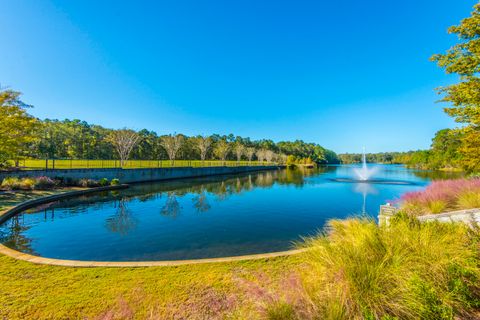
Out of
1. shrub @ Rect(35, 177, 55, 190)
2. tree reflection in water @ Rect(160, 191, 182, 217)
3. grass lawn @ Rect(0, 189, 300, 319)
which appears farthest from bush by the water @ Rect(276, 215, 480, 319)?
shrub @ Rect(35, 177, 55, 190)

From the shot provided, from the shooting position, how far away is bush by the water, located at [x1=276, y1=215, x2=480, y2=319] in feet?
7.21

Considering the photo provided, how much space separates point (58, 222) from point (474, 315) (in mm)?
11390

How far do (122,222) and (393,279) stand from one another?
8981 mm

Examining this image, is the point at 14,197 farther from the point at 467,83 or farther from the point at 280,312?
the point at 467,83

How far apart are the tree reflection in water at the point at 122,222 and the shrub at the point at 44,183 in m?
7.40

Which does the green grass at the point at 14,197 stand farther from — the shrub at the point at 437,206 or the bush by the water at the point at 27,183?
the shrub at the point at 437,206

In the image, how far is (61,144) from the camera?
165 ft

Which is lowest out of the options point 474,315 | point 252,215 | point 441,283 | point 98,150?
point 252,215

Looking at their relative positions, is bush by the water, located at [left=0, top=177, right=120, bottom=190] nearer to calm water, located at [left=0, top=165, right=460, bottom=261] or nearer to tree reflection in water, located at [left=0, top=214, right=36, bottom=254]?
calm water, located at [left=0, top=165, right=460, bottom=261]

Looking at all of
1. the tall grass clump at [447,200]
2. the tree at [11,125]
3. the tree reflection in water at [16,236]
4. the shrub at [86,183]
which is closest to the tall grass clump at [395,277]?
the tall grass clump at [447,200]

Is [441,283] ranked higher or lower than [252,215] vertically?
higher

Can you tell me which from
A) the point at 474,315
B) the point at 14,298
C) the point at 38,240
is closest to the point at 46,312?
the point at 14,298

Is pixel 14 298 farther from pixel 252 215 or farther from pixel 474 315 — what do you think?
pixel 252 215

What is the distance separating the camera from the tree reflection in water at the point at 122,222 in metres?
7.61
